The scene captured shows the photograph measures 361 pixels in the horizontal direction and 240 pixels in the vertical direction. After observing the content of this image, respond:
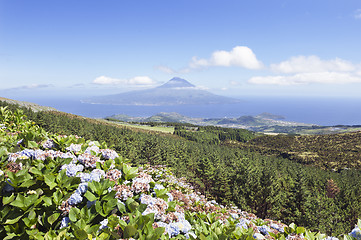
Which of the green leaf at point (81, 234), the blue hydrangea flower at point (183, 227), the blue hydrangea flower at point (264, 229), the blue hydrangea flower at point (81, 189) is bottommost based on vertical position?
the blue hydrangea flower at point (264, 229)

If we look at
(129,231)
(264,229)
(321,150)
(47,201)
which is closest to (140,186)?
(129,231)

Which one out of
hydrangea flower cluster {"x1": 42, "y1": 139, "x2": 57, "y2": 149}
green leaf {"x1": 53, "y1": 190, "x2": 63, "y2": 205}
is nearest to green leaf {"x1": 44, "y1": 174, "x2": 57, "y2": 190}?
green leaf {"x1": 53, "y1": 190, "x2": 63, "y2": 205}

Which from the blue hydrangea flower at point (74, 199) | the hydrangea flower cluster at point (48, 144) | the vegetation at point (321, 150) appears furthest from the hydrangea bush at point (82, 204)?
the vegetation at point (321, 150)

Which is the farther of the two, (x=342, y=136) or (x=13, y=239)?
(x=342, y=136)

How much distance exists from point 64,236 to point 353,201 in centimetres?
4830

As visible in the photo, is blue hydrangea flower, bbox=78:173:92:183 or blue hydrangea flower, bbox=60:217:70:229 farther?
blue hydrangea flower, bbox=78:173:92:183

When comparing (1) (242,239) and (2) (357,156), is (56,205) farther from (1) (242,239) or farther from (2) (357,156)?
(2) (357,156)

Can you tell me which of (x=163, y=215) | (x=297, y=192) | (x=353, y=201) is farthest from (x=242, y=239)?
(x=353, y=201)

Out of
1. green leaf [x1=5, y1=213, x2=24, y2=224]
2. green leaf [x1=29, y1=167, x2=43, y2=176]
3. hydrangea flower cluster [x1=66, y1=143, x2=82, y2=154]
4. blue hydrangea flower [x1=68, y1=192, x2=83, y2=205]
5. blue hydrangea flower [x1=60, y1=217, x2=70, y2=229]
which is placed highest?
hydrangea flower cluster [x1=66, y1=143, x2=82, y2=154]

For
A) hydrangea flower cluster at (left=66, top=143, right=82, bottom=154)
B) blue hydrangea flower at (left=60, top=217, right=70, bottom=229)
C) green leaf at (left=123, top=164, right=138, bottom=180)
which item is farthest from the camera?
hydrangea flower cluster at (left=66, top=143, right=82, bottom=154)

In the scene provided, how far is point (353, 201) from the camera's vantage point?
33.3 meters

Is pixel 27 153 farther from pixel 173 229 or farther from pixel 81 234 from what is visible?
pixel 173 229

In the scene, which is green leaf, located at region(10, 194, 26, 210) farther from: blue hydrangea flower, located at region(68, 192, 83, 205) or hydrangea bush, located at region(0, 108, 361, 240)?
blue hydrangea flower, located at region(68, 192, 83, 205)

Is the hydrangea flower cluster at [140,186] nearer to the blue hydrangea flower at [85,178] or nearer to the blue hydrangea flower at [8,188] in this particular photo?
the blue hydrangea flower at [85,178]
